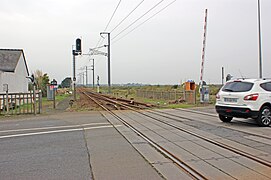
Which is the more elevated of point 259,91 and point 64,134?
point 259,91

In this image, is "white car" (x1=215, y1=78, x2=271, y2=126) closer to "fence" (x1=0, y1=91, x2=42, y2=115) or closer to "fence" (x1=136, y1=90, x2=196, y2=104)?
"fence" (x1=0, y1=91, x2=42, y2=115)

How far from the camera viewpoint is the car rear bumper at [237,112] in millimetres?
12148

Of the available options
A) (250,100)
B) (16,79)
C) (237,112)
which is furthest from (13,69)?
(250,100)

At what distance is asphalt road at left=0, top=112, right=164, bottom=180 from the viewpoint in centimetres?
614

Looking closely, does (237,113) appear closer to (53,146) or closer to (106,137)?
(106,137)

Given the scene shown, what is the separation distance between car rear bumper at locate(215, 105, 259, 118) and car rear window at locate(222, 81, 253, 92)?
73 cm

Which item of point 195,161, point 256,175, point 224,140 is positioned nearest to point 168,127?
point 224,140

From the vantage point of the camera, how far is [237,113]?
1252cm

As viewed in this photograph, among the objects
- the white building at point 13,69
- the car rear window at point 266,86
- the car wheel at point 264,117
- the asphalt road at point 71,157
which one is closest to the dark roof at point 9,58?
the white building at point 13,69

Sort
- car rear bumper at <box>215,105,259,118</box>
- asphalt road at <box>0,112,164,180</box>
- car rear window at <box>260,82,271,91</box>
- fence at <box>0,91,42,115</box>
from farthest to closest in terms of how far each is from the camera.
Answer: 1. fence at <box>0,91,42,115</box>
2. car rear window at <box>260,82,271,91</box>
3. car rear bumper at <box>215,105,259,118</box>
4. asphalt road at <box>0,112,164,180</box>

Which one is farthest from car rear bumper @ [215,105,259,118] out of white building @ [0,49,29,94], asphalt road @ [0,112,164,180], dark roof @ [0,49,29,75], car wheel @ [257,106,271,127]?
dark roof @ [0,49,29,75]

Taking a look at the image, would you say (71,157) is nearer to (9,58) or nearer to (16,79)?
(16,79)

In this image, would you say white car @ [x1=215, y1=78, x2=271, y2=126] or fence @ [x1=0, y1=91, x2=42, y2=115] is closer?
white car @ [x1=215, y1=78, x2=271, y2=126]

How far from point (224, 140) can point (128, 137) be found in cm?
291
